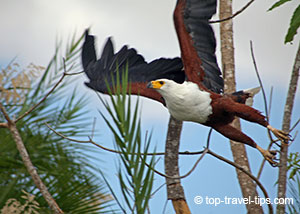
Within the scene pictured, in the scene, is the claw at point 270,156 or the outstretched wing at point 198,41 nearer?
the claw at point 270,156

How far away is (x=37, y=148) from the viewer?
3.24 m

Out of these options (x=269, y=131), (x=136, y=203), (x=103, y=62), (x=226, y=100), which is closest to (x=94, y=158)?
(x=103, y=62)

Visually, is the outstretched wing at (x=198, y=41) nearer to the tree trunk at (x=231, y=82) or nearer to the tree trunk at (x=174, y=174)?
the tree trunk at (x=174, y=174)

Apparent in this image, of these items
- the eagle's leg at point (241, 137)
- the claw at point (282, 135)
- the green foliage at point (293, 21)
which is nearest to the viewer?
the green foliage at point (293, 21)

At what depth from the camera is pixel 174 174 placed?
272 centimetres

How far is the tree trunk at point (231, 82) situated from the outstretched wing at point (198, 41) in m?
0.99

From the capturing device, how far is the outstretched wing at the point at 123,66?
3.10 m

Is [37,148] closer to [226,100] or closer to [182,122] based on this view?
[182,122]

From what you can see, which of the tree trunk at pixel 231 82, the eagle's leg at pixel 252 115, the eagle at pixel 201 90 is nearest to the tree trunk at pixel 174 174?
the eagle at pixel 201 90

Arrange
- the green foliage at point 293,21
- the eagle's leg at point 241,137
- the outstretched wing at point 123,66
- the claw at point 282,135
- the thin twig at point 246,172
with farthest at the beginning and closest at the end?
the outstretched wing at point 123,66 → the eagle's leg at point 241,137 → the claw at point 282,135 → the green foliage at point 293,21 → the thin twig at point 246,172

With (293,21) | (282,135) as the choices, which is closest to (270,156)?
(282,135)

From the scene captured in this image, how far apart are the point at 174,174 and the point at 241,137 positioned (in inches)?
18.2

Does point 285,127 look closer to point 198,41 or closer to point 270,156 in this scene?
point 270,156

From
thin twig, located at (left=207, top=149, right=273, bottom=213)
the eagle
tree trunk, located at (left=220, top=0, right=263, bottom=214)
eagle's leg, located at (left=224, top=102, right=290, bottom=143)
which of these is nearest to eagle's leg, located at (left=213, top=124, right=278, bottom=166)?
the eagle
